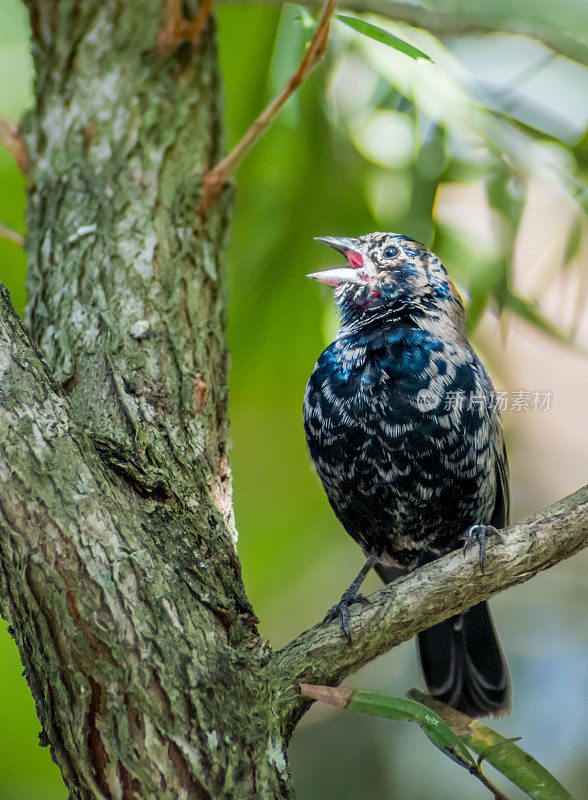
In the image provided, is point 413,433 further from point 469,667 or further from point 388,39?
point 388,39

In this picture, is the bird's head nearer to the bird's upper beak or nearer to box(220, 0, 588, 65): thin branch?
the bird's upper beak

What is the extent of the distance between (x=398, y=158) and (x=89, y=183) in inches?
57.1

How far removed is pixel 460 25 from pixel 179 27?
4.09ft

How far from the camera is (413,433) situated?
9.04ft

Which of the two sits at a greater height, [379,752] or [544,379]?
[544,379]

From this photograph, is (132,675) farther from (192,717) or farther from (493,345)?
(493,345)

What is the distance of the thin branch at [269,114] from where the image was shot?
8.71 feet

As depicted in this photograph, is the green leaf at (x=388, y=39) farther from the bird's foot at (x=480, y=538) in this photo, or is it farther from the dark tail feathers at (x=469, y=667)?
the dark tail feathers at (x=469, y=667)

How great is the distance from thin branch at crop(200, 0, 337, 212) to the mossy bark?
0.06m

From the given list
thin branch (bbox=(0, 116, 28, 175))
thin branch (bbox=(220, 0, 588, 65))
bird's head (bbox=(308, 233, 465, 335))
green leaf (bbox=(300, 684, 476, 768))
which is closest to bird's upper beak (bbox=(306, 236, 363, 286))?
bird's head (bbox=(308, 233, 465, 335))

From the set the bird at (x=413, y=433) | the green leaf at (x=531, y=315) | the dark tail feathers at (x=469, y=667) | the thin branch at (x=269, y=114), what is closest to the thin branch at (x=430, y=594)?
the bird at (x=413, y=433)

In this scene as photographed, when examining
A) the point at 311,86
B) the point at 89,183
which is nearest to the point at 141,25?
the point at 89,183

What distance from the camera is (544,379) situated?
509 cm

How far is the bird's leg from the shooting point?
79.4 inches
